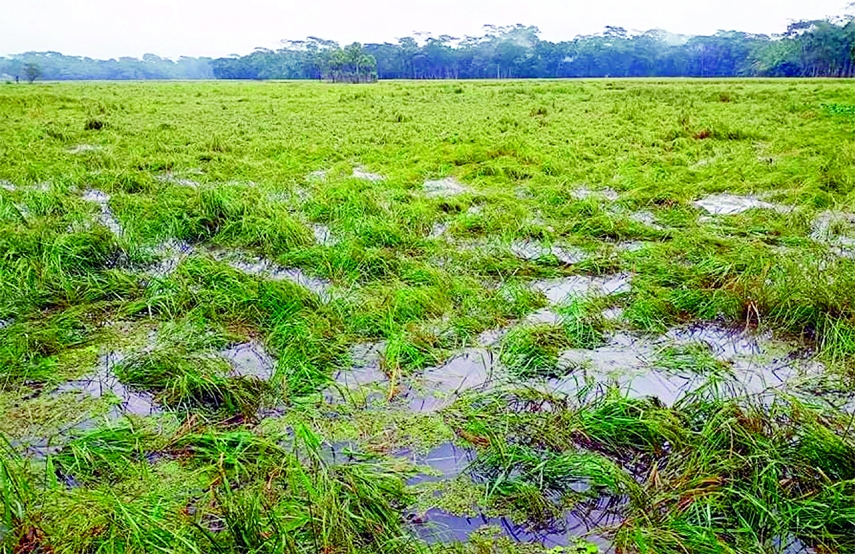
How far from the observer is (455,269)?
4.50 m

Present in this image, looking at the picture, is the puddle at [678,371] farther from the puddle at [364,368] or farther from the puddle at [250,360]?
the puddle at [250,360]

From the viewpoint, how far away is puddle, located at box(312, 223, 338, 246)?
515 centimetres

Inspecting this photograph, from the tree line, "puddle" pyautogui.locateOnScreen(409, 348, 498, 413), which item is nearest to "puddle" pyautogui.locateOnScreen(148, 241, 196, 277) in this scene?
"puddle" pyautogui.locateOnScreen(409, 348, 498, 413)

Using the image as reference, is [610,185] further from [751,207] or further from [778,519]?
[778,519]

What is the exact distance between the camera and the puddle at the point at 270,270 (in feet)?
13.9

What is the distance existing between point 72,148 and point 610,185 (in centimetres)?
875

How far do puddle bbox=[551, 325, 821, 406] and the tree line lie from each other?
5332 cm

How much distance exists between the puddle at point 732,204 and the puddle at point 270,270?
4031 mm

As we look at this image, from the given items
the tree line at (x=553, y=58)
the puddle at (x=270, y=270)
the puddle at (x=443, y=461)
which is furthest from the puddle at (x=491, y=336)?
the tree line at (x=553, y=58)

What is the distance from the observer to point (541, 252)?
4855mm

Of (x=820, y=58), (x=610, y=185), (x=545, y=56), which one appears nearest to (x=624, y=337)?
(x=610, y=185)

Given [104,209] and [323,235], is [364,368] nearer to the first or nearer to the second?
[323,235]

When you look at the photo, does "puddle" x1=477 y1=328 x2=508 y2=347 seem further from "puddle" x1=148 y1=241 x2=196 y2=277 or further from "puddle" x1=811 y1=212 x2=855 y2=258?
"puddle" x1=811 y1=212 x2=855 y2=258

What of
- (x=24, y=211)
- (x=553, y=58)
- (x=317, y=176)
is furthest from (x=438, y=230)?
(x=553, y=58)
